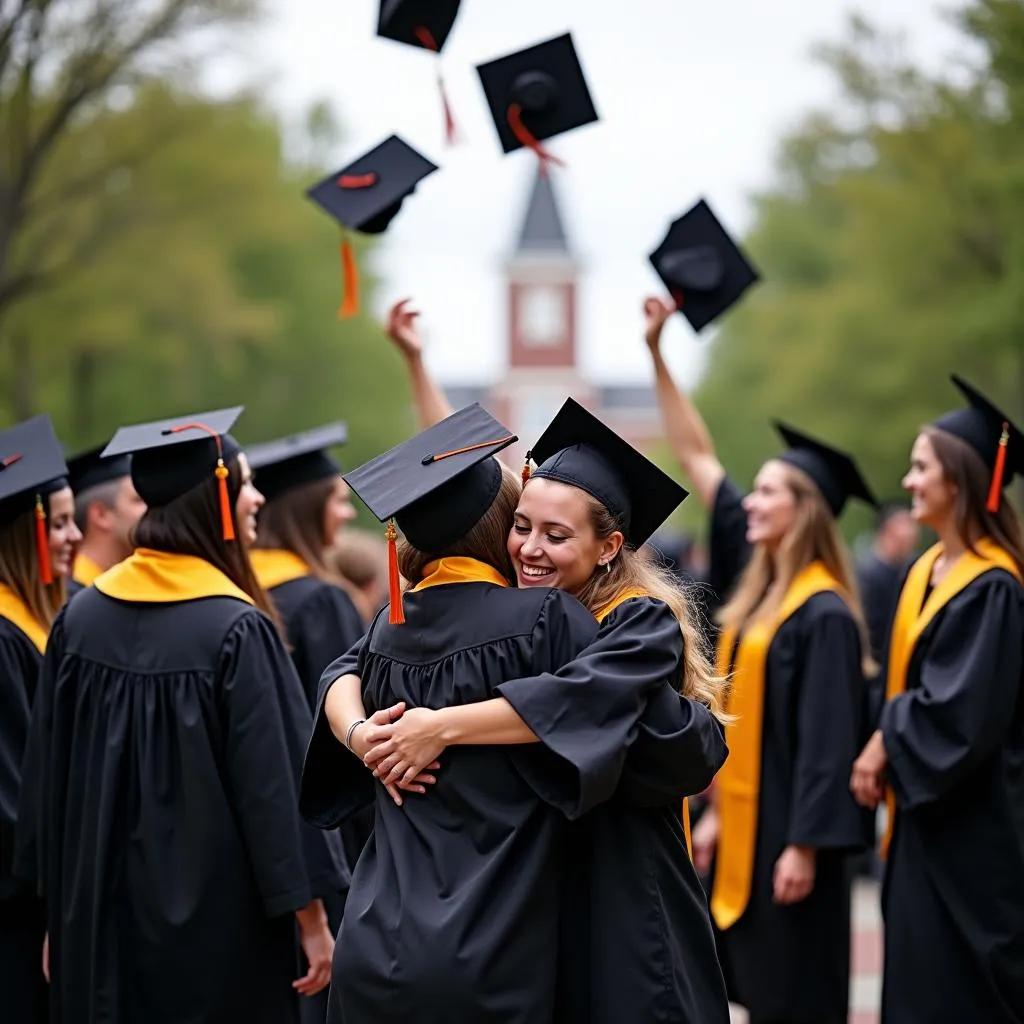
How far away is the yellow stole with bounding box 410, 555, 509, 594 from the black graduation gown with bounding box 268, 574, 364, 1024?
1.92 m

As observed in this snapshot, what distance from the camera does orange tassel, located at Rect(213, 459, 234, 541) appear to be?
4.02 meters

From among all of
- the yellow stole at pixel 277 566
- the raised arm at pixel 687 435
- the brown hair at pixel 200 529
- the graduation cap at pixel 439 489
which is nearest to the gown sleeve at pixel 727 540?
the raised arm at pixel 687 435

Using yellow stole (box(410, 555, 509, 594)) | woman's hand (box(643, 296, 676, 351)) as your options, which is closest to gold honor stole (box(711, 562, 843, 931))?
woman's hand (box(643, 296, 676, 351))

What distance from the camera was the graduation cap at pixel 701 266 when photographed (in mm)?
5961

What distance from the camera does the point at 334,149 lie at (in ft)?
87.3

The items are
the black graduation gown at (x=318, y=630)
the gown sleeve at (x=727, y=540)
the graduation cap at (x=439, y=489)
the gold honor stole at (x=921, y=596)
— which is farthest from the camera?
the gown sleeve at (x=727, y=540)

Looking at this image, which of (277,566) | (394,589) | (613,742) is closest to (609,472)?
(394,589)

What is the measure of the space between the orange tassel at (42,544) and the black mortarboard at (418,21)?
214cm

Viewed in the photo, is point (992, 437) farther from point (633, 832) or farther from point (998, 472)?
point (633, 832)

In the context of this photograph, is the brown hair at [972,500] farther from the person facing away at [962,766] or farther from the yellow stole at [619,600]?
the yellow stole at [619,600]

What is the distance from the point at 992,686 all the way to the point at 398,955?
2351 mm

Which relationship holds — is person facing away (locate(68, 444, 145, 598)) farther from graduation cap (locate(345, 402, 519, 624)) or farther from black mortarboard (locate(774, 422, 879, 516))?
black mortarboard (locate(774, 422, 879, 516))

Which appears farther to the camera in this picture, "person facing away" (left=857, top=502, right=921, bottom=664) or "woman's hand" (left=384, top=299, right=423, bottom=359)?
"person facing away" (left=857, top=502, right=921, bottom=664)

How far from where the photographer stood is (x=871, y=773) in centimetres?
493
